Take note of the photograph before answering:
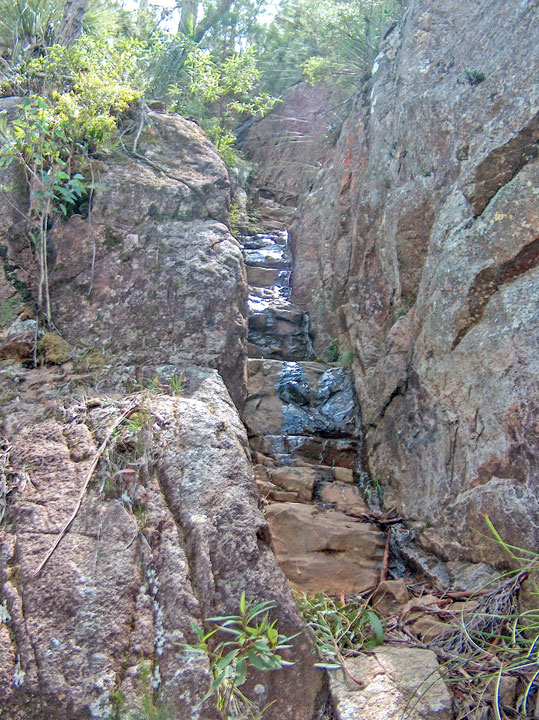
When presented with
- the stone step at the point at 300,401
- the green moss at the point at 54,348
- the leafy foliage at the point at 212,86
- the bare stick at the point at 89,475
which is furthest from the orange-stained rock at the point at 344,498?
the leafy foliage at the point at 212,86

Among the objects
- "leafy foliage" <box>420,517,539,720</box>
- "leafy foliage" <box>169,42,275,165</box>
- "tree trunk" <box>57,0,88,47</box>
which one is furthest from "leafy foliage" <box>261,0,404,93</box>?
"leafy foliage" <box>420,517,539,720</box>

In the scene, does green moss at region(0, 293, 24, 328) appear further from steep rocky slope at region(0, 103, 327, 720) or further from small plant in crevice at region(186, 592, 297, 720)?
small plant in crevice at region(186, 592, 297, 720)

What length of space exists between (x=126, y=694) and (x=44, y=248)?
3277mm

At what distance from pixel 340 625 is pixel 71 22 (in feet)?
22.7

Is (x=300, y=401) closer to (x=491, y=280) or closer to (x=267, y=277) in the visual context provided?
(x=491, y=280)

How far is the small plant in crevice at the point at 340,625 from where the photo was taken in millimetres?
3205

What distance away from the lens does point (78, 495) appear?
329cm

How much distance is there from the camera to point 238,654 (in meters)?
2.79

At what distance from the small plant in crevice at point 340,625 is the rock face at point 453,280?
0.86 metres

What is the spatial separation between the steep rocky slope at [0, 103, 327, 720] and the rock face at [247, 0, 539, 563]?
4.74ft

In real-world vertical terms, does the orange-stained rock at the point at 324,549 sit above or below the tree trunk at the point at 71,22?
below

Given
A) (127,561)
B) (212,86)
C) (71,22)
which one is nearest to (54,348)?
(127,561)

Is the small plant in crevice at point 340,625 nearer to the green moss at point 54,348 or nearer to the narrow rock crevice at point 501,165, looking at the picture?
the green moss at point 54,348

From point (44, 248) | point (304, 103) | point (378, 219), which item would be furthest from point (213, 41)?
point (44, 248)
